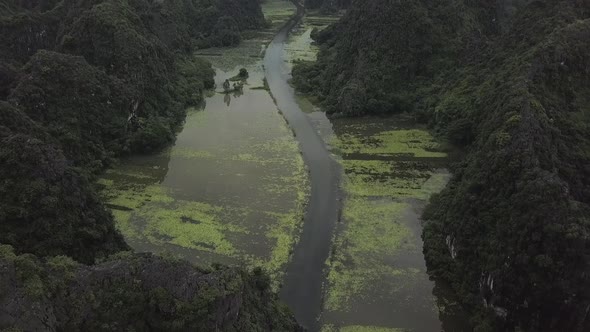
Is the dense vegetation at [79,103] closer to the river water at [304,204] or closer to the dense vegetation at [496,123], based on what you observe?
the river water at [304,204]

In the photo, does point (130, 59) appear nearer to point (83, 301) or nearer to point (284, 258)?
point (284, 258)

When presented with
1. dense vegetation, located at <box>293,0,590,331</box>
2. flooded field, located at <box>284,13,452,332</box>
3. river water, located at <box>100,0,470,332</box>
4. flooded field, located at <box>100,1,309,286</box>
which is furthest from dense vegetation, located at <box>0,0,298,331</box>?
dense vegetation, located at <box>293,0,590,331</box>

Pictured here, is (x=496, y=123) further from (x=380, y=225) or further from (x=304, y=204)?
(x=304, y=204)

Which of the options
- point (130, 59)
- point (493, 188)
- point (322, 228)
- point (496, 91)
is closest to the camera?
point (493, 188)

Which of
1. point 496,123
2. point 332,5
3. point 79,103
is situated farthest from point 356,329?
point 332,5

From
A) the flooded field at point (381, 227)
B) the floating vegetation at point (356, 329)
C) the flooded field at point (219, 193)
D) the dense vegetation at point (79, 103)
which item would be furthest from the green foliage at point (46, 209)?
the flooded field at point (381, 227)

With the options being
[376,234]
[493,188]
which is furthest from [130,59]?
[493,188]
